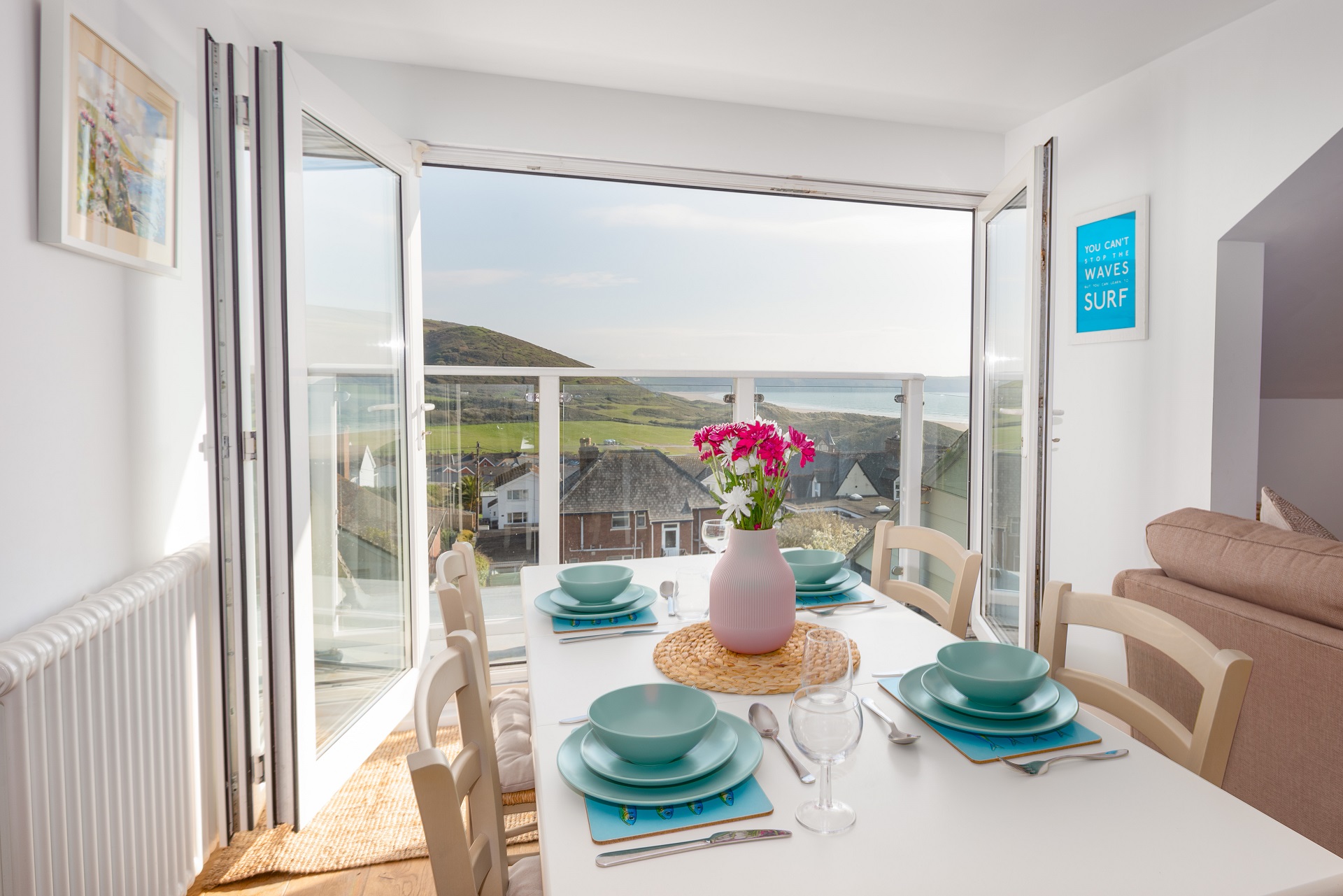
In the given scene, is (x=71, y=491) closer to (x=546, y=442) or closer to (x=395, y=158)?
(x=395, y=158)

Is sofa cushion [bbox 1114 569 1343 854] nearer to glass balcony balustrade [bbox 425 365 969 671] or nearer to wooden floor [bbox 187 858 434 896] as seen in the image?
glass balcony balustrade [bbox 425 365 969 671]

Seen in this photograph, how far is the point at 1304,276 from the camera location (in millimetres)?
2934

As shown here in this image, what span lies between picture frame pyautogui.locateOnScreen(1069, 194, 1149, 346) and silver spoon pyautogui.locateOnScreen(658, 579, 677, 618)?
2.19 m

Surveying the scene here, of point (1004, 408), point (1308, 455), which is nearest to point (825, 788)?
point (1004, 408)

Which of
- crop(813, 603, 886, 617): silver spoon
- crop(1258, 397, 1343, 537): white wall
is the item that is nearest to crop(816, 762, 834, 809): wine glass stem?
crop(813, 603, 886, 617): silver spoon

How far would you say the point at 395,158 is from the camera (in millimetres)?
2641

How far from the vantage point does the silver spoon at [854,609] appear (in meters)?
1.73

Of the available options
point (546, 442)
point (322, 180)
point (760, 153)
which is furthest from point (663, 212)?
point (322, 180)

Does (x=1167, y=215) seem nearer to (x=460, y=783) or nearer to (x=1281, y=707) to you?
(x=1281, y=707)

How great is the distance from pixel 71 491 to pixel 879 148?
3.19 metres

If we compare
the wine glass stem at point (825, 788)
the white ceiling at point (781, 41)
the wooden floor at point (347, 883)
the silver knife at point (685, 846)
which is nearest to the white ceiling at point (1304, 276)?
the white ceiling at point (781, 41)

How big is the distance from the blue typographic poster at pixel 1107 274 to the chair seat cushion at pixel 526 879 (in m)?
2.84

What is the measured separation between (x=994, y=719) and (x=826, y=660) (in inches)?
11.9

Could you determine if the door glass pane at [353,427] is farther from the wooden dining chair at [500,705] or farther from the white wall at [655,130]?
the wooden dining chair at [500,705]
